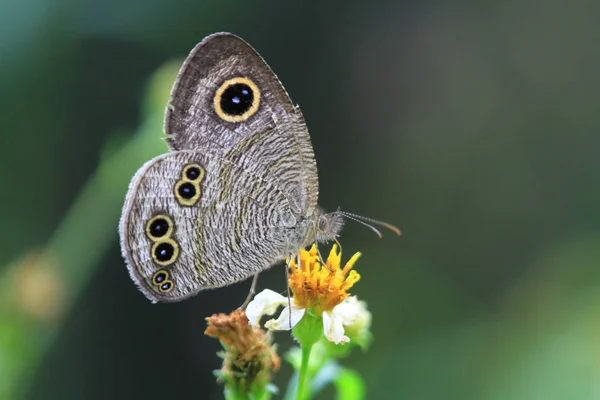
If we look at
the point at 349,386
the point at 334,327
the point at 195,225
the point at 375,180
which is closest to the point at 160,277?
the point at 195,225

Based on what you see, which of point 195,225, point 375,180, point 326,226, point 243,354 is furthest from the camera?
point 375,180

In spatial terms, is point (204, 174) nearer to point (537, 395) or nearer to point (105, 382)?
point (105, 382)

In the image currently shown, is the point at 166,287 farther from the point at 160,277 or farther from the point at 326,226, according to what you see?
the point at 326,226

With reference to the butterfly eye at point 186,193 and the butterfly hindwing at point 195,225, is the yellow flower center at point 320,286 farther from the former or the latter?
the butterfly eye at point 186,193

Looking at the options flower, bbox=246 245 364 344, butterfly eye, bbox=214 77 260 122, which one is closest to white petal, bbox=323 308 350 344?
flower, bbox=246 245 364 344

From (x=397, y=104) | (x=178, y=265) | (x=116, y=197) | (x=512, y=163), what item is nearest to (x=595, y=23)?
(x=512, y=163)

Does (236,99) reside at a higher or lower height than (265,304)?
higher
